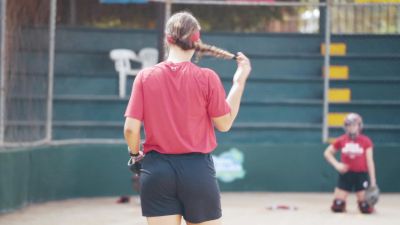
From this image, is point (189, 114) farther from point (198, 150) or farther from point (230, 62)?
point (230, 62)

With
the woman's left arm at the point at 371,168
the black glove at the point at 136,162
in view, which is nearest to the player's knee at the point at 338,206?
the woman's left arm at the point at 371,168

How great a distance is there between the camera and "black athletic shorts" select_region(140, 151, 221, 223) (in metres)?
4.86

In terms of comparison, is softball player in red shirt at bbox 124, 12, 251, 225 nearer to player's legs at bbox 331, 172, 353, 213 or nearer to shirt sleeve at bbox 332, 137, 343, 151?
player's legs at bbox 331, 172, 353, 213

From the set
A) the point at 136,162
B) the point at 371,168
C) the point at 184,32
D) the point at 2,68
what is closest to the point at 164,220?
the point at 136,162

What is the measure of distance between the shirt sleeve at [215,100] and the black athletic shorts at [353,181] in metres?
7.04

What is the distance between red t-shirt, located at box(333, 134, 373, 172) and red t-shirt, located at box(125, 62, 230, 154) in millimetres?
7019

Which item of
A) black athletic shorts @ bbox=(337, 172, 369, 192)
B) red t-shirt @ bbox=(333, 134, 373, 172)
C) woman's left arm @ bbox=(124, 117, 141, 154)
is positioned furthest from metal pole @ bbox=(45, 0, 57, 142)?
woman's left arm @ bbox=(124, 117, 141, 154)

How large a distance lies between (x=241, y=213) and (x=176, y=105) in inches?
252

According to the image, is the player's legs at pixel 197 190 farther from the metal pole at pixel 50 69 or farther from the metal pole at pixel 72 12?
the metal pole at pixel 72 12

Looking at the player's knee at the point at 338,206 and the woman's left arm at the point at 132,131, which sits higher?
the woman's left arm at the point at 132,131

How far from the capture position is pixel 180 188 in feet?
16.0

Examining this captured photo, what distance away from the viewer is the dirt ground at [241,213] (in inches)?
403

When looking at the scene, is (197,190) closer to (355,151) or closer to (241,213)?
(241,213)

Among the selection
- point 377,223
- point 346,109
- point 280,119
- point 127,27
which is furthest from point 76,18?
point 377,223
